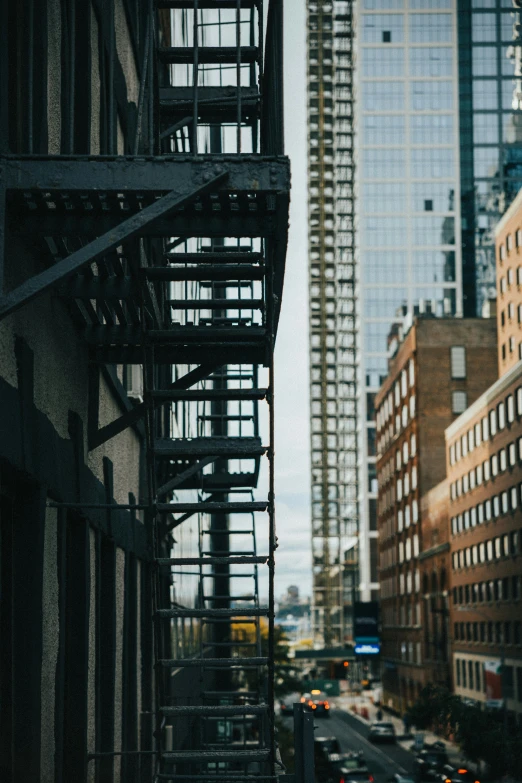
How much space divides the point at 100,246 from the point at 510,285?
279 feet

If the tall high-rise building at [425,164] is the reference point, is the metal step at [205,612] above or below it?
below

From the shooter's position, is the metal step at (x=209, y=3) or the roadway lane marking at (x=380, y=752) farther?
the roadway lane marking at (x=380, y=752)

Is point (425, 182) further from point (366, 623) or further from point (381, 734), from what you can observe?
point (381, 734)

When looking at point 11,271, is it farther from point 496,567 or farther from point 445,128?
point 445,128

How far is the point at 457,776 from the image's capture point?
A: 158 feet

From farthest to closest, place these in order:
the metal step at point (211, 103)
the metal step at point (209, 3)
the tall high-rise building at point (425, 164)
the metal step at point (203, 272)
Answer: the tall high-rise building at point (425, 164)
the metal step at point (211, 103)
the metal step at point (209, 3)
the metal step at point (203, 272)

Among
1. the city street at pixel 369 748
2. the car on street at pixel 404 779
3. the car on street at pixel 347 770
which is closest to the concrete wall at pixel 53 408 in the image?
the car on street at pixel 347 770

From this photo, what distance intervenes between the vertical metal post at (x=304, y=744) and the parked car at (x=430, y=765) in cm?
4458

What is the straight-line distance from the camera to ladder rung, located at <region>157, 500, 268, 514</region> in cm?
926

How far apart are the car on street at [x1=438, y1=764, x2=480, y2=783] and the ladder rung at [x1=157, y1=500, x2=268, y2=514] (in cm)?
3742

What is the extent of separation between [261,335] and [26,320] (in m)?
1.76

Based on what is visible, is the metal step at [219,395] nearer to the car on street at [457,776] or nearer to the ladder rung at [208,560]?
the ladder rung at [208,560]

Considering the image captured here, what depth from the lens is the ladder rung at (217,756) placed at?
9.35m

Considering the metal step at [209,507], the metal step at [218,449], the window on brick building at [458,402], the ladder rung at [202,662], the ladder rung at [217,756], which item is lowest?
the ladder rung at [217,756]
